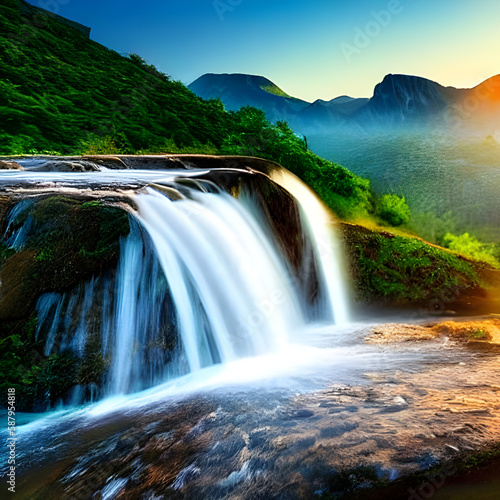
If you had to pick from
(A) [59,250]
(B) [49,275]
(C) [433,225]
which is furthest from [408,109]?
(B) [49,275]

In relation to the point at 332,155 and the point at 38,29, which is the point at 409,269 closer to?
the point at 332,155

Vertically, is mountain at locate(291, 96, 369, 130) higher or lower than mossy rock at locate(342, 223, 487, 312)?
higher

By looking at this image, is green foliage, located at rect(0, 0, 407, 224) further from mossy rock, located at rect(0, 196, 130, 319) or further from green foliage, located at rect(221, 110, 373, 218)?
mossy rock, located at rect(0, 196, 130, 319)

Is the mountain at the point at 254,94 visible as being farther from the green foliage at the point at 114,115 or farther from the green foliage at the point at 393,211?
the green foliage at the point at 393,211

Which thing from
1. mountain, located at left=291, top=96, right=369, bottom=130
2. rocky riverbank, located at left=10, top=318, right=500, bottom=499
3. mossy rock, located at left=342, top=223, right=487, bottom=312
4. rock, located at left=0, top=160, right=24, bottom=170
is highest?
mountain, located at left=291, top=96, right=369, bottom=130

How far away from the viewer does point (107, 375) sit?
4105 mm

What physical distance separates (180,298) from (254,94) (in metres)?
56.1

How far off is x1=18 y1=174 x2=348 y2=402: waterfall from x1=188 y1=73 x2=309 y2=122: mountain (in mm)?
45217

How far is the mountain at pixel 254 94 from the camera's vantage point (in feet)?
168

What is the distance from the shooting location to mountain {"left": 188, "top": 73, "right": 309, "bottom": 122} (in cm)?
5122

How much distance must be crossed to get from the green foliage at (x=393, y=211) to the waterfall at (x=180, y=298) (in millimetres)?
6925

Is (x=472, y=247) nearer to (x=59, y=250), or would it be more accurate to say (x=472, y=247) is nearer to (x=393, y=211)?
(x=393, y=211)

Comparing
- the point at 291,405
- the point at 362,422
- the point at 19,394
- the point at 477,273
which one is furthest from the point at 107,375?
the point at 477,273

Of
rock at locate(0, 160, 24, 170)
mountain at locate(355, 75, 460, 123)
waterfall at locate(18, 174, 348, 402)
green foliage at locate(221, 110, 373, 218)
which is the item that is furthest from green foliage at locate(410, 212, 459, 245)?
mountain at locate(355, 75, 460, 123)
